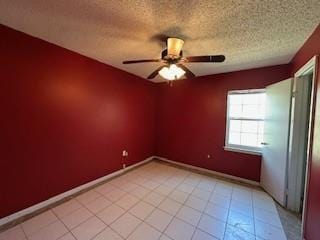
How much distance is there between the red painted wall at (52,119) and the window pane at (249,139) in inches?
103

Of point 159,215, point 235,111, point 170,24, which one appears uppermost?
point 170,24

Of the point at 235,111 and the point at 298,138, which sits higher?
the point at 235,111

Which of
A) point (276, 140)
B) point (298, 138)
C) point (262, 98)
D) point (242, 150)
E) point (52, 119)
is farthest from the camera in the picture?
point (242, 150)

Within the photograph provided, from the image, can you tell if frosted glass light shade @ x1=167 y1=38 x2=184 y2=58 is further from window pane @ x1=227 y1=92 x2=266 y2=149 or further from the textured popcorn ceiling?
window pane @ x1=227 y1=92 x2=266 y2=149

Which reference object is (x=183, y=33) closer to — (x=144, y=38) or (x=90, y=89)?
(x=144, y=38)

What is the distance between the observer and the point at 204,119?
3637 millimetres

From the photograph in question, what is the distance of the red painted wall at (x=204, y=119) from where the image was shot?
3051 mm

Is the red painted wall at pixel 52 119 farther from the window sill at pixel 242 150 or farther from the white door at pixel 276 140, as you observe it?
the white door at pixel 276 140

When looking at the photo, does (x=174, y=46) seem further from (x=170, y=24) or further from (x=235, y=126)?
(x=235, y=126)

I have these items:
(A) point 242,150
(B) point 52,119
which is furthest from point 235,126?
(B) point 52,119

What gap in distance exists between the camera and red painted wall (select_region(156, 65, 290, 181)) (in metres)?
3.05

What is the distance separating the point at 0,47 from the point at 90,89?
118cm

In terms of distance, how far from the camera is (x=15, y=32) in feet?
6.13

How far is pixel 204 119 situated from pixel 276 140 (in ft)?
4.81
